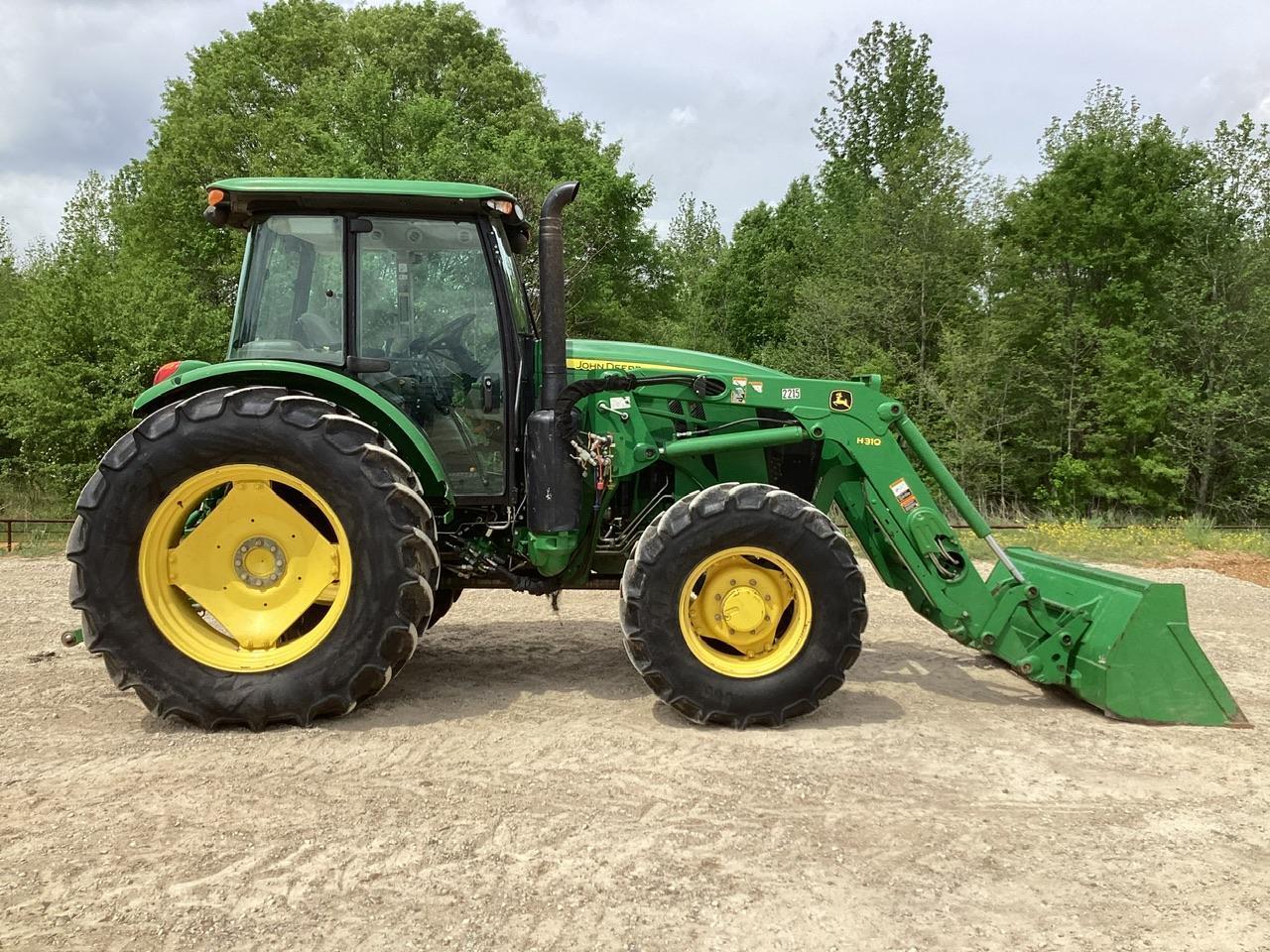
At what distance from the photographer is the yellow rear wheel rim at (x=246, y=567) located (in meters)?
4.08

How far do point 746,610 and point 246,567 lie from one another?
2482 mm

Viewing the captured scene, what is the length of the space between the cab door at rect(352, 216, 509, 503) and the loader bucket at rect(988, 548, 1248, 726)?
293cm

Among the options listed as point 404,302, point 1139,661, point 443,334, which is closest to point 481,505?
point 443,334

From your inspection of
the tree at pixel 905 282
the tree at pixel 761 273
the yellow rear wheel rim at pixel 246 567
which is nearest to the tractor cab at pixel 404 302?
the yellow rear wheel rim at pixel 246 567

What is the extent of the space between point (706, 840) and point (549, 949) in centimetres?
80

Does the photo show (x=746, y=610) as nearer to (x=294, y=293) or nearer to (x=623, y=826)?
(x=623, y=826)

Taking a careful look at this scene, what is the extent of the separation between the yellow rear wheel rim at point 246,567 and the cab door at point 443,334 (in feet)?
2.46

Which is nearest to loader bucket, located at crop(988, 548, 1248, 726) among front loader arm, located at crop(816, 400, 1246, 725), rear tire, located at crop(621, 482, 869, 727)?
front loader arm, located at crop(816, 400, 1246, 725)

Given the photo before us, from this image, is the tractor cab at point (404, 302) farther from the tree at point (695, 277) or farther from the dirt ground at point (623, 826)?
the tree at point (695, 277)

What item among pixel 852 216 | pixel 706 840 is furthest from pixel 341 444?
pixel 852 216

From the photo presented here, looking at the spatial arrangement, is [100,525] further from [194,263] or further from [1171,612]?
[194,263]

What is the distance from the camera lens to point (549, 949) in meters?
2.37

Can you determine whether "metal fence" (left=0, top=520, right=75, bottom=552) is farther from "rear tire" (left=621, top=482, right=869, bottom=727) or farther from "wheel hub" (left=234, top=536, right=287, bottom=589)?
"rear tire" (left=621, top=482, right=869, bottom=727)

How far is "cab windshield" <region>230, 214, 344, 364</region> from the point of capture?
14.6ft
